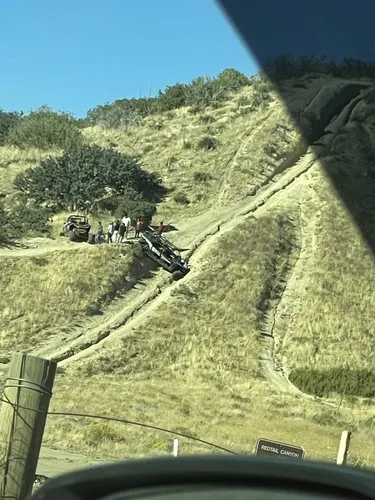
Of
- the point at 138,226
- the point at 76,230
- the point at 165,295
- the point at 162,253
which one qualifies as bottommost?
the point at 165,295

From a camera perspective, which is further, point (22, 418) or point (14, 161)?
point (14, 161)

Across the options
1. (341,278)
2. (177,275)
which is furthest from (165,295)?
(341,278)

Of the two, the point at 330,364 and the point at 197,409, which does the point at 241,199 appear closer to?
the point at 330,364

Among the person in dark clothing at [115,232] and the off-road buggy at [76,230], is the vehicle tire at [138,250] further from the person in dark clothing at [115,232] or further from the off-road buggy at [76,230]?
the off-road buggy at [76,230]

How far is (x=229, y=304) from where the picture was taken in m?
40.4

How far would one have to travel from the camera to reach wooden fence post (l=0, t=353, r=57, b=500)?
537 cm

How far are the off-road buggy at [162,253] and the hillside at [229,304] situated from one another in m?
0.48

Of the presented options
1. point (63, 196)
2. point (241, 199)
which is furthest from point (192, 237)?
point (63, 196)

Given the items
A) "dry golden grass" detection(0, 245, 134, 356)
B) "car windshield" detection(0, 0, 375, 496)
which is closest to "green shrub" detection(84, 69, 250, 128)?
"car windshield" detection(0, 0, 375, 496)

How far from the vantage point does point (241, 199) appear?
165 ft

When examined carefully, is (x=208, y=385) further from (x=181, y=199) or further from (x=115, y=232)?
(x=181, y=199)

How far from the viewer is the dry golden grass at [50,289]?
36.0 m

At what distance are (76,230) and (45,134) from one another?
26618 mm

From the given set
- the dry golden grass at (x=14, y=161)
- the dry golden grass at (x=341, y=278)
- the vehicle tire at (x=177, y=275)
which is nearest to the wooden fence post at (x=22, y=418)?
the dry golden grass at (x=341, y=278)
